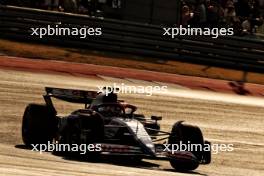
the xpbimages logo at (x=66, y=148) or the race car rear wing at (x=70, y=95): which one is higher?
the race car rear wing at (x=70, y=95)

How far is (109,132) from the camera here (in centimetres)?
1370

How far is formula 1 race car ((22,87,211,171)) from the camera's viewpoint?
43.0 feet

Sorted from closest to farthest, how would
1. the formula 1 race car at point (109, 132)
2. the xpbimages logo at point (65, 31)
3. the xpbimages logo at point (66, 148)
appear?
the xpbimages logo at point (66, 148) < the formula 1 race car at point (109, 132) < the xpbimages logo at point (65, 31)

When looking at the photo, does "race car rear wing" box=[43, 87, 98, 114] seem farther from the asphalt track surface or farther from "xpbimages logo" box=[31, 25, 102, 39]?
"xpbimages logo" box=[31, 25, 102, 39]

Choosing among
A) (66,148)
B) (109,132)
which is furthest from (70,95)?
(66,148)

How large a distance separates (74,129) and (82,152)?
488mm

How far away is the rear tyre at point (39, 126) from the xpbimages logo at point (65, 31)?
11.9 metres

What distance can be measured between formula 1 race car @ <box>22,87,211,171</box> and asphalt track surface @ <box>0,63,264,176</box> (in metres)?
0.25

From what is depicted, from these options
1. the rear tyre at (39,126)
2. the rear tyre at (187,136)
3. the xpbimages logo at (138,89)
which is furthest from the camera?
the xpbimages logo at (138,89)

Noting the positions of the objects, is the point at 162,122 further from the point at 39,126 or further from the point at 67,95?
the point at 39,126

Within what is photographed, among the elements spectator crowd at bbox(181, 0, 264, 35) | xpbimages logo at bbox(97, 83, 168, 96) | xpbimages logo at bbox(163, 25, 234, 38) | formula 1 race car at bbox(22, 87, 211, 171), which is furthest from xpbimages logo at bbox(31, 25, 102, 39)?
formula 1 race car at bbox(22, 87, 211, 171)

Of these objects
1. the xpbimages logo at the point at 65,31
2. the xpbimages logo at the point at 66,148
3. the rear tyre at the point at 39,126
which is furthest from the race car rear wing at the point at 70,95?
the xpbimages logo at the point at 65,31

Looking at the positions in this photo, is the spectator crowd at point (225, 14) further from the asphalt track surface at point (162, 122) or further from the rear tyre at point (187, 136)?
the rear tyre at point (187, 136)

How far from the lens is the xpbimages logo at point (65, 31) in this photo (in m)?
26.1
